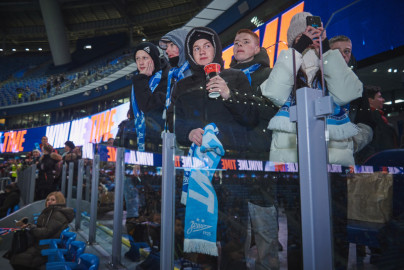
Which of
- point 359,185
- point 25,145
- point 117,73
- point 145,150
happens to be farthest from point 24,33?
point 359,185

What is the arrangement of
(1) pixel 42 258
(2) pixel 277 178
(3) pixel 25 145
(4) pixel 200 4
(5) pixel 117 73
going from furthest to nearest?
(3) pixel 25 145 → (4) pixel 200 4 → (5) pixel 117 73 → (1) pixel 42 258 → (2) pixel 277 178

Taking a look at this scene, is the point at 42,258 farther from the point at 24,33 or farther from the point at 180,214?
the point at 24,33

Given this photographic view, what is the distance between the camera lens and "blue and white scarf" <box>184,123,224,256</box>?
4.26ft

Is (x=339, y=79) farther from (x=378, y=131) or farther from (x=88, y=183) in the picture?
(x=88, y=183)

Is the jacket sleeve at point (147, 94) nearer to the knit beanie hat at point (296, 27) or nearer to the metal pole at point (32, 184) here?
the knit beanie hat at point (296, 27)

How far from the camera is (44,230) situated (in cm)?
298

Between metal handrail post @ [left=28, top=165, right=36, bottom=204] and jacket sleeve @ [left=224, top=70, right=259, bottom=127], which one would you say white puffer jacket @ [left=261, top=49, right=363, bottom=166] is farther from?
metal handrail post @ [left=28, top=165, right=36, bottom=204]

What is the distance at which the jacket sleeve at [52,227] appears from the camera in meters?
2.96

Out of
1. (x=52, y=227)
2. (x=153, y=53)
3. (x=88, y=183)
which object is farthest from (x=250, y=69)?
(x=88, y=183)

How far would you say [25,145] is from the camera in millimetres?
16125

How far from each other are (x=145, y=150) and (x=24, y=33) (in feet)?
70.3

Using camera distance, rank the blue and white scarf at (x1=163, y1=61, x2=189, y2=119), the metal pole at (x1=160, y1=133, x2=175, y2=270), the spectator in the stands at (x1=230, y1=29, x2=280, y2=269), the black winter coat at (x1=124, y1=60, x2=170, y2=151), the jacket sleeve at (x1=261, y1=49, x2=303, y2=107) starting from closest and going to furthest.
Result: the jacket sleeve at (x1=261, y1=49, x2=303, y2=107), the spectator in the stands at (x1=230, y1=29, x2=280, y2=269), the metal pole at (x1=160, y1=133, x2=175, y2=270), the black winter coat at (x1=124, y1=60, x2=170, y2=151), the blue and white scarf at (x1=163, y1=61, x2=189, y2=119)

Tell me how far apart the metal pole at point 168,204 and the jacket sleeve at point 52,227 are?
2066 millimetres

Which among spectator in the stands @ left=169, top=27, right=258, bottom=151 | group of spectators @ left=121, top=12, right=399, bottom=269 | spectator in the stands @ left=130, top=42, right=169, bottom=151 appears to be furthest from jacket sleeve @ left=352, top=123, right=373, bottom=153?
spectator in the stands @ left=130, top=42, right=169, bottom=151
